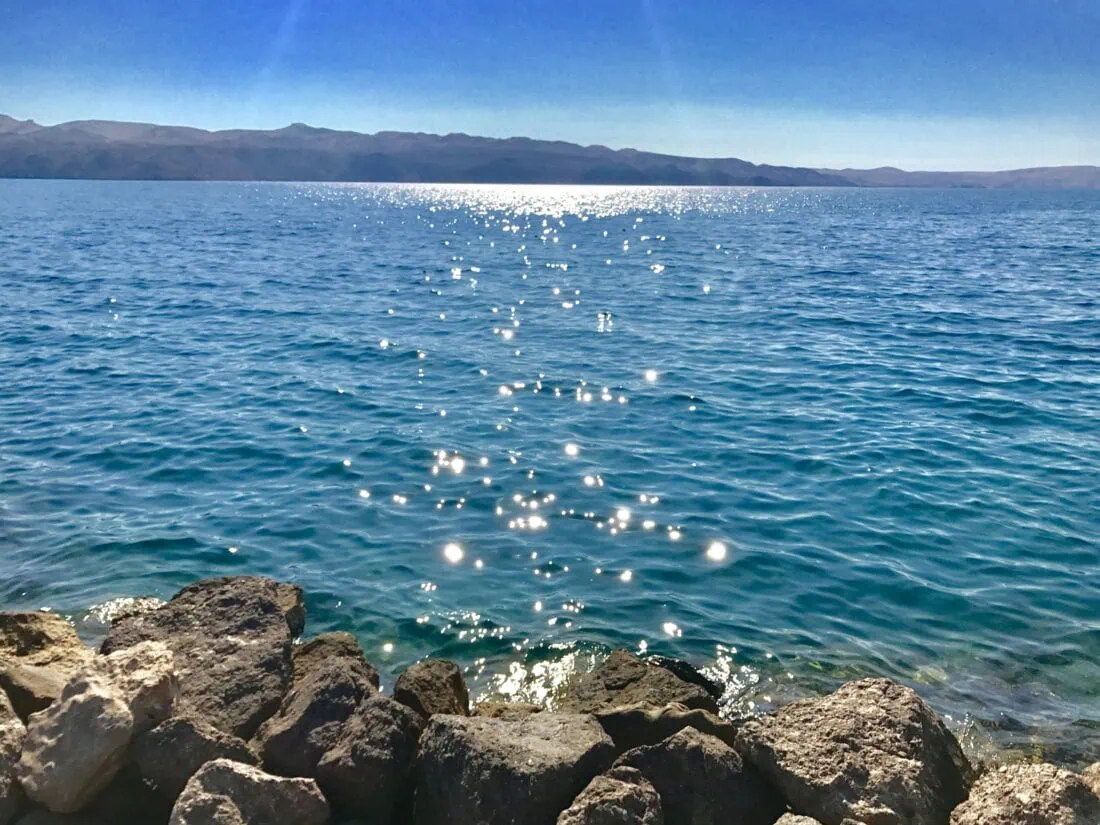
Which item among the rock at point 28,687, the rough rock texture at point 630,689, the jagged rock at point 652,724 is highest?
the rock at point 28,687

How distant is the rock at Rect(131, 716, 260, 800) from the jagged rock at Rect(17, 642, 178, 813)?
6.9 inches

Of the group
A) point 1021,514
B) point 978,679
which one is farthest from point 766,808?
point 1021,514

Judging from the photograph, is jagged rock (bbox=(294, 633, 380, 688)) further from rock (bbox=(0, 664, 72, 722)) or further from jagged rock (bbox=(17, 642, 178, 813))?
rock (bbox=(0, 664, 72, 722))

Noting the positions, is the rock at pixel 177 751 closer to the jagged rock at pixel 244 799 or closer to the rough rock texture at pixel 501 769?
the jagged rock at pixel 244 799

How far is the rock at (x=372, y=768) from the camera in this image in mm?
6950

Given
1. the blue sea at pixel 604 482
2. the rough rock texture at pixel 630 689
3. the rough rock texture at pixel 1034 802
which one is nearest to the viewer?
the rough rock texture at pixel 1034 802

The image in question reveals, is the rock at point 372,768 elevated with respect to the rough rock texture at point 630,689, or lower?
elevated

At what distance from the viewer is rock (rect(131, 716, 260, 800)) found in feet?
22.5

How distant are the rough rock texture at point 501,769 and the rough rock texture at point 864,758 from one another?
145 cm

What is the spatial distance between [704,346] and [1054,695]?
18894mm

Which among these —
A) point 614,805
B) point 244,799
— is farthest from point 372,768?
point 614,805

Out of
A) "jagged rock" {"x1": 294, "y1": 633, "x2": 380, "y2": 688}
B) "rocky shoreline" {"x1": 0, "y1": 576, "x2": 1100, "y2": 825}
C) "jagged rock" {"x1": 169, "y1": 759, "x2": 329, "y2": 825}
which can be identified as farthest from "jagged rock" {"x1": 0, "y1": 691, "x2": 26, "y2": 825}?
"jagged rock" {"x1": 294, "y1": 633, "x2": 380, "y2": 688}

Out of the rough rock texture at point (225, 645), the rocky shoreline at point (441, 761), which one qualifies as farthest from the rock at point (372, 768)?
the rough rock texture at point (225, 645)

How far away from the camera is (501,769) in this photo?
265 inches
